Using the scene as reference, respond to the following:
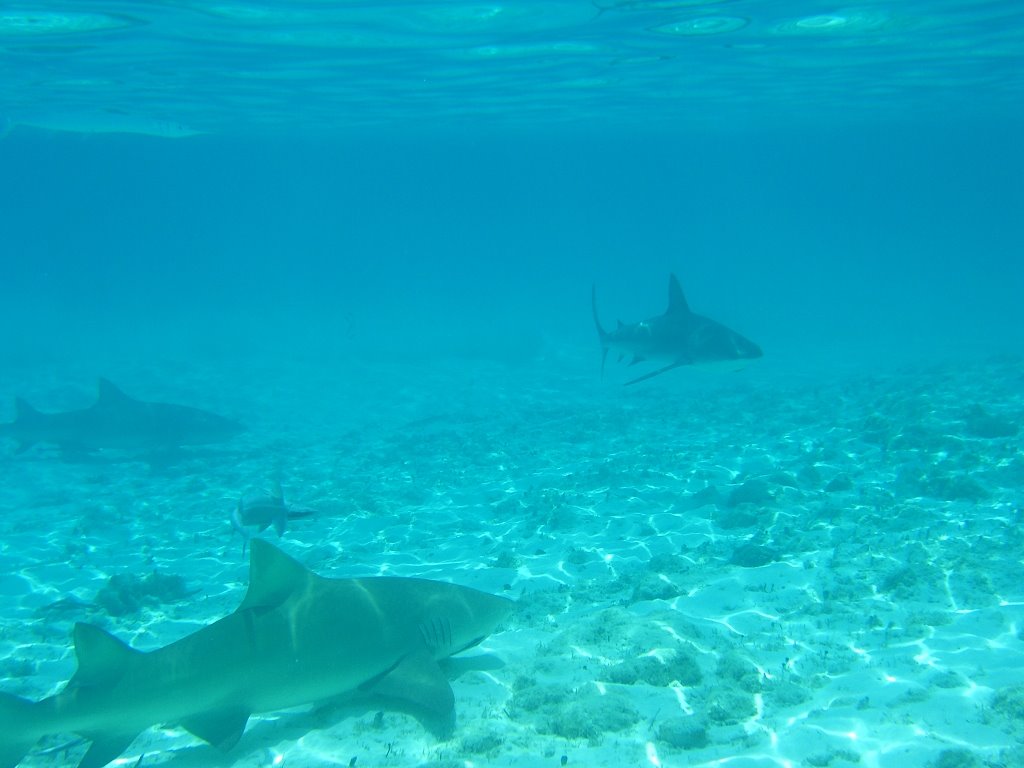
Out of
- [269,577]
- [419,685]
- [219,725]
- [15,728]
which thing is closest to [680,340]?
[419,685]

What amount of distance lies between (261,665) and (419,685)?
1.06m

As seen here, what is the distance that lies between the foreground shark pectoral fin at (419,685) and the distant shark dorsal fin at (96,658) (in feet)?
5.22

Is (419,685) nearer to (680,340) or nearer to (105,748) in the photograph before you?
(105,748)

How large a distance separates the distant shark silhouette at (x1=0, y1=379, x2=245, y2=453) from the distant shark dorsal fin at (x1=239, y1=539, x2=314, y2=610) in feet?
45.2

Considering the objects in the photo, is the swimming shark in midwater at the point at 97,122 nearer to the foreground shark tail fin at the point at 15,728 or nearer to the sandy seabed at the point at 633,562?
the sandy seabed at the point at 633,562

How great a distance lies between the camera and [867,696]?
4762 millimetres

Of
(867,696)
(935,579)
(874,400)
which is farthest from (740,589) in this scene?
(874,400)

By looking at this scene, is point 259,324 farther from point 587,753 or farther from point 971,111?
point 587,753

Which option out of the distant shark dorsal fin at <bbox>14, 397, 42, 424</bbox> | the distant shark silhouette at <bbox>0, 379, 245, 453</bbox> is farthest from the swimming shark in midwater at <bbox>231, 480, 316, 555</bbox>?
the distant shark dorsal fin at <bbox>14, 397, 42, 424</bbox>

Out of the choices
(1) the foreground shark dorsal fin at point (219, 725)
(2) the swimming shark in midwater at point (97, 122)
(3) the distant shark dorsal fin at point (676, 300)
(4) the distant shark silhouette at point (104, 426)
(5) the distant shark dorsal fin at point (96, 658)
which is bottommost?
(4) the distant shark silhouette at point (104, 426)

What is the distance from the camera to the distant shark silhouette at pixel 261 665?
158 inches

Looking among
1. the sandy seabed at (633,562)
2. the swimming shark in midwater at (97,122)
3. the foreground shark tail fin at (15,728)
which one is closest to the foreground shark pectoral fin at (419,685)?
the sandy seabed at (633,562)

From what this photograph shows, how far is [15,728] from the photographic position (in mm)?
3900

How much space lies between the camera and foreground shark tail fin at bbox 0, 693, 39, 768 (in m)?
3.88
